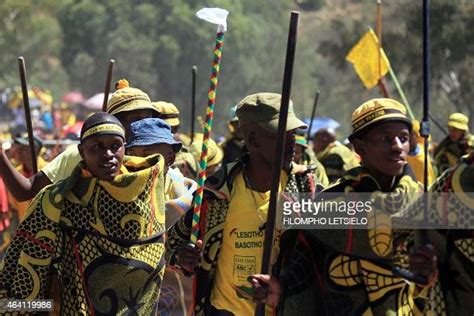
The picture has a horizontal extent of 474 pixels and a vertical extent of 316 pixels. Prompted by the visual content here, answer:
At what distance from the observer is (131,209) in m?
5.89

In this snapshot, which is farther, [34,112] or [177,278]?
[34,112]

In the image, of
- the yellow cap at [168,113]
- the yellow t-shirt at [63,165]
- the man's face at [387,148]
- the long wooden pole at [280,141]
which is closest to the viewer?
the long wooden pole at [280,141]

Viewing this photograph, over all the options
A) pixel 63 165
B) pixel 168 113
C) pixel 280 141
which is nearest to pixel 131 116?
pixel 63 165

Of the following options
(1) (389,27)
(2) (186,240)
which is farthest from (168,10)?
(2) (186,240)

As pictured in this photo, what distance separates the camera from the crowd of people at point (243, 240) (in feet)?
17.8

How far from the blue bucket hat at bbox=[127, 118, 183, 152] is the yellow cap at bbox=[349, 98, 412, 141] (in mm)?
1735

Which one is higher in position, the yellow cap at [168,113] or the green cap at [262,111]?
the yellow cap at [168,113]

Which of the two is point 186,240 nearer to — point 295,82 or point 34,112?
point 34,112

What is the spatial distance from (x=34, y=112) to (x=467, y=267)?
29.7 m

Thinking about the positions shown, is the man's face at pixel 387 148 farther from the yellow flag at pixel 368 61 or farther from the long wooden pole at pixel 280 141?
the yellow flag at pixel 368 61

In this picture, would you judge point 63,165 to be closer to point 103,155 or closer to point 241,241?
point 241,241

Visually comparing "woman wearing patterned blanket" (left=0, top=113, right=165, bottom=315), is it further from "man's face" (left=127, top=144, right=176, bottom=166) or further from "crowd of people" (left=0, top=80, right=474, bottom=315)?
"man's face" (left=127, top=144, right=176, bottom=166)

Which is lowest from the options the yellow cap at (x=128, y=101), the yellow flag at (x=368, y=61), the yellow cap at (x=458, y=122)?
the yellow cap at (x=128, y=101)

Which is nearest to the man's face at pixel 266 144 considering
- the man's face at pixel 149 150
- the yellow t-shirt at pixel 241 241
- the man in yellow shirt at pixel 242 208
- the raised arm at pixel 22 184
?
the man in yellow shirt at pixel 242 208
